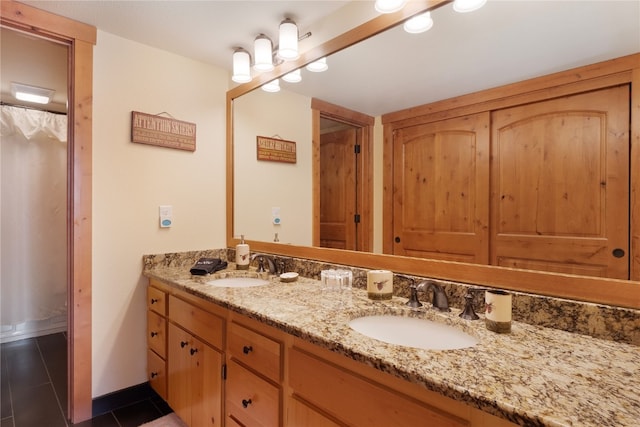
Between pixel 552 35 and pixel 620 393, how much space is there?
1.01 meters

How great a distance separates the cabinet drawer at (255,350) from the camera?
109 cm

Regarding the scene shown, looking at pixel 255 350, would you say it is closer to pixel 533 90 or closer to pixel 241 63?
pixel 533 90

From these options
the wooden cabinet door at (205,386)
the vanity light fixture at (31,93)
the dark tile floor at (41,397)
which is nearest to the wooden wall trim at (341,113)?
the wooden cabinet door at (205,386)

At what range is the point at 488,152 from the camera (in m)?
1.16

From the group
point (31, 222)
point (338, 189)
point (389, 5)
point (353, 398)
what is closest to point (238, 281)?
point (338, 189)

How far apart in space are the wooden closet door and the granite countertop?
238mm

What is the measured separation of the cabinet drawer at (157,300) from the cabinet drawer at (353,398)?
3.56 feet

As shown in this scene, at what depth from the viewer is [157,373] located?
1.89 metres

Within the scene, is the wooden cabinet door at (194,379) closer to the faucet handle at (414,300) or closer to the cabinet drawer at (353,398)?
the cabinet drawer at (353,398)

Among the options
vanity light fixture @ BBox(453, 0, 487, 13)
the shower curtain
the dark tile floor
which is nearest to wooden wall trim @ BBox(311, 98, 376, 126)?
vanity light fixture @ BBox(453, 0, 487, 13)

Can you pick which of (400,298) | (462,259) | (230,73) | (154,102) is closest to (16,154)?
(154,102)

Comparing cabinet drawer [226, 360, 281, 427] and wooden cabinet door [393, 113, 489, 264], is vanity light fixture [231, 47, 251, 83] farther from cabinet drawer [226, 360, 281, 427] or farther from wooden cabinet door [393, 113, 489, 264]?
cabinet drawer [226, 360, 281, 427]

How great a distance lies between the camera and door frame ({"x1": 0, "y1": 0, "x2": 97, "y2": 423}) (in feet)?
5.69

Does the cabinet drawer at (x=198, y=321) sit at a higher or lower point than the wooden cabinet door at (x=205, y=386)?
higher
